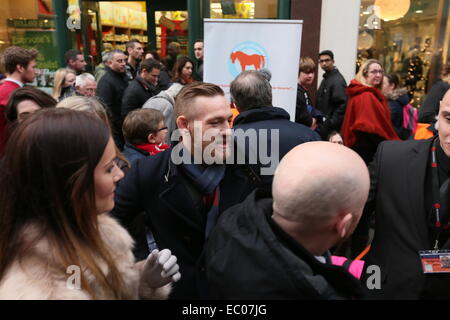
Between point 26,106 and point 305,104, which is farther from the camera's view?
point 305,104

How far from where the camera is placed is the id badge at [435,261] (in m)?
1.72

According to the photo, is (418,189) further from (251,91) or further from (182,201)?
(251,91)

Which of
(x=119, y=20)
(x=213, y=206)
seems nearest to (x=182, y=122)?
(x=213, y=206)

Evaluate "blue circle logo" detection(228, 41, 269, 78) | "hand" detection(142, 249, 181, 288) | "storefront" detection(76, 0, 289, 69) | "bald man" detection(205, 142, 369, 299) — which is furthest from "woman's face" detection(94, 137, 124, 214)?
"storefront" detection(76, 0, 289, 69)

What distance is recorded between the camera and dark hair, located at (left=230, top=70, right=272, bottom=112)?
2.94m

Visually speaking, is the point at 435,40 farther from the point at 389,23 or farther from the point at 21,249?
the point at 21,249

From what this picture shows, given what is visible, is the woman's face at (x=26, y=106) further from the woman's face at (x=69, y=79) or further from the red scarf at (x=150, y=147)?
the woman's face at (x=69, y=79)

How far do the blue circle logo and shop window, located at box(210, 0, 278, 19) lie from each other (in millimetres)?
4221

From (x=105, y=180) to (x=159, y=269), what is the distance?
468 millimetres

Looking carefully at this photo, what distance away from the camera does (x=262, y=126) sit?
2822mm

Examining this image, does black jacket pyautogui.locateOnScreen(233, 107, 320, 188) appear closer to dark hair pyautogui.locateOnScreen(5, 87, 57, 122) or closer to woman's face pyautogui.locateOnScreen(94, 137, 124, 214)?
woman's face pyautogui.locateOnScreen(94, 137, 124, 214)

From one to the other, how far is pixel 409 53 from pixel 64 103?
25.9 feet

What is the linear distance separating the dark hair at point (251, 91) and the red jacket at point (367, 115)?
6.36 ft

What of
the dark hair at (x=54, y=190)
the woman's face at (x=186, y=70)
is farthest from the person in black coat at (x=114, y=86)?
the dark hair at (x=54, y=190)
